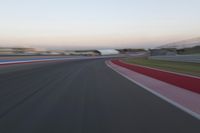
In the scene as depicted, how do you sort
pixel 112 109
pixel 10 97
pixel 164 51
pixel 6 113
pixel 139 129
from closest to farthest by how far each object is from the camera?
pixel 139 129, pixel 6 113, pixel 112 109, pixel 10 97, pixel 164 51

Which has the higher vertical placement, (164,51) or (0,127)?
(0,127)

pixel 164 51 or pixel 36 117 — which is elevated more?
pixel 36 117

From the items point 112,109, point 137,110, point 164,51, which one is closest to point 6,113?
point 112,109

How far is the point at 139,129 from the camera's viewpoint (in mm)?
6684

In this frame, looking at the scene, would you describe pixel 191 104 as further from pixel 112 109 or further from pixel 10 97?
pixel 10 97

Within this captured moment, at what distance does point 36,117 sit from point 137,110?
8.50 feet

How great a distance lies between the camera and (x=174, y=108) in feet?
30.9

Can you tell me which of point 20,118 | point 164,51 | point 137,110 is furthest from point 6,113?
point 164,51

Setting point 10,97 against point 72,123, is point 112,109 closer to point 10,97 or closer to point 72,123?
point 72,123

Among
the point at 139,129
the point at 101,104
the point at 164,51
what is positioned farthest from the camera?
the point at 164,51

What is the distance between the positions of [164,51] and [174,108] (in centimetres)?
7696

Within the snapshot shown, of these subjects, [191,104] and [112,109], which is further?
[191,104]

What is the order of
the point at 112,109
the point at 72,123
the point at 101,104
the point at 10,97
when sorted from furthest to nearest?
the point at 10,97
the point at 101,104
the point at 112,109
the point at 72,123

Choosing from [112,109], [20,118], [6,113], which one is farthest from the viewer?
[112,109]
